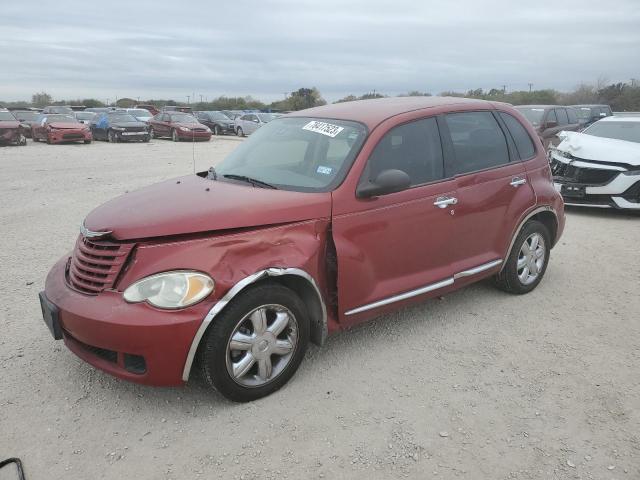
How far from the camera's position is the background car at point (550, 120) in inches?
543

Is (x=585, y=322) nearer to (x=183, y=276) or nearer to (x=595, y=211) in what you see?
(x=183, y=276)

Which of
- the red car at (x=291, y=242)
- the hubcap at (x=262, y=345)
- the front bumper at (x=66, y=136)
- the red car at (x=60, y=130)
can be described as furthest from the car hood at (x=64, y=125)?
the hubcap at (x=262, y=345)

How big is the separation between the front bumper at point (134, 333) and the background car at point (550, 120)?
40.6ft

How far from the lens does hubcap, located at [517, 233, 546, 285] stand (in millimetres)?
4784

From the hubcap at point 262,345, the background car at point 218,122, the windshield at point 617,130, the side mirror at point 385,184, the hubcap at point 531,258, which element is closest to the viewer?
the hubcap at point 262,345

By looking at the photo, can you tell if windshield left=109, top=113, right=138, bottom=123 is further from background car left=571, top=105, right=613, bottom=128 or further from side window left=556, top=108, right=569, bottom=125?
background car left=571, top=105, right=613, bottom=128

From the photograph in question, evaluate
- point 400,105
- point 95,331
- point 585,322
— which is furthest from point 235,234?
point 585,322

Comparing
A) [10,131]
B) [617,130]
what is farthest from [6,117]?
[617,130]

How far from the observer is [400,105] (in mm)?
4125

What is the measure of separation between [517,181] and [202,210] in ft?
9.20

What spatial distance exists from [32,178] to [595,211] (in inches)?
469

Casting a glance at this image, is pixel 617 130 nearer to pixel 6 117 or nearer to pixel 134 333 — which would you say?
pixel 134 333

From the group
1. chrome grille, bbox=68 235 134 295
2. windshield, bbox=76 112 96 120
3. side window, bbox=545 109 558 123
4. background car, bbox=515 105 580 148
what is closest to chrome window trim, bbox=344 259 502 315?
chrome grille, bbox=68 235 134 295

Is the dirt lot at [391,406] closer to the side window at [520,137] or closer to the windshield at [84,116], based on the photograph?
the side window at [520,137]
